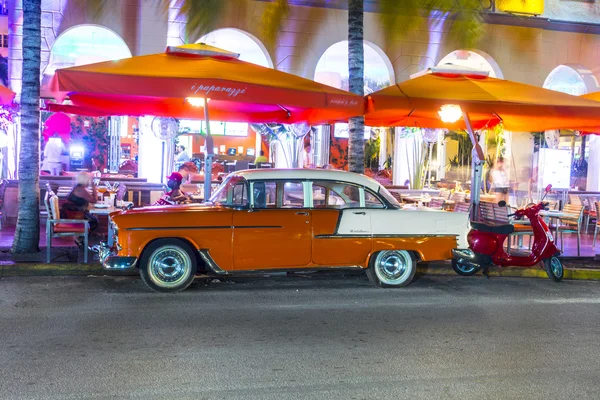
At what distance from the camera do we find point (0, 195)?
46.6ft

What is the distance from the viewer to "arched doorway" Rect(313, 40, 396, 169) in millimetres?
18656

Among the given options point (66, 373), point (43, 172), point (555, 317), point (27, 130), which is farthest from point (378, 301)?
point (43, 172)

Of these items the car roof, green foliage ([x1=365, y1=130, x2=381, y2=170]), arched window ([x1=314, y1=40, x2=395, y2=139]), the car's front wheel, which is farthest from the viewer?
green foliage ([x1=365, y1=130, x2=381, y2=170])

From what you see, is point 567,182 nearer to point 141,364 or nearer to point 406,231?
point 406,231

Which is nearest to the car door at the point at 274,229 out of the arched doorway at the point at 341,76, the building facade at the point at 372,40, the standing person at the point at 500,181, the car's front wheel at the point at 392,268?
the car's front wheel at the point at 392,268

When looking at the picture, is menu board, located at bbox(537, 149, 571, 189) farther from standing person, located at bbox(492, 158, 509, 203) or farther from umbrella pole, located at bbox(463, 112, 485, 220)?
umbrella pole, located at bbox(463, 112, 485, 220)

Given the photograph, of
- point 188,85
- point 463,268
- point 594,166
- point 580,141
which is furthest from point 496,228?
point 580,141

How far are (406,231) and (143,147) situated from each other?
9.39 meters

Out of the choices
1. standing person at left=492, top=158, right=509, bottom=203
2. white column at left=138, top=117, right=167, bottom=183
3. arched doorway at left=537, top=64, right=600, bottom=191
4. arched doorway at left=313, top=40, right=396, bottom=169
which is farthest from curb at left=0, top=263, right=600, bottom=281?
arched doorway at left=537, top=64, right=600, bottom=191

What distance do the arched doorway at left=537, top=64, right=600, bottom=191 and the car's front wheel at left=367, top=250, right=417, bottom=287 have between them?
11.3 m

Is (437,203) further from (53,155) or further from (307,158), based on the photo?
(53,155)

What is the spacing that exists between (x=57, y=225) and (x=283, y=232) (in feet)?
13.5

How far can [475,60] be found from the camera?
19.8m

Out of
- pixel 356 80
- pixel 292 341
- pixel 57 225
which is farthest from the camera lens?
pixel 356 80
